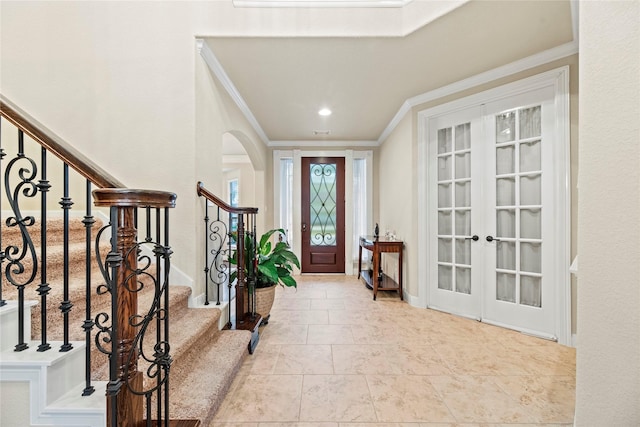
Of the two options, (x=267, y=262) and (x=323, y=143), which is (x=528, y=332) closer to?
(x=267, y=262)

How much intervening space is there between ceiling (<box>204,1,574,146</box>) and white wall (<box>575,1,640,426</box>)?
124 cm

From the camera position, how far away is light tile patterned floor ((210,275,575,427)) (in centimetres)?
158

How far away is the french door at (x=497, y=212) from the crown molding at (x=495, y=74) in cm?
23

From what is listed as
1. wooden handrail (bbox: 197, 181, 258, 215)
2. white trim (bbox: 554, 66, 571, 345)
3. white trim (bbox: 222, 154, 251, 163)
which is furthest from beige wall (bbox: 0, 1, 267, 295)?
white trim (bbox: 222, 154, 251, 163)

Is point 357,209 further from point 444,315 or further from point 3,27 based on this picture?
point 3,27

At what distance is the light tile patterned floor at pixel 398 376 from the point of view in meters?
1.58

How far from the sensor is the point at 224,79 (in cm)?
282

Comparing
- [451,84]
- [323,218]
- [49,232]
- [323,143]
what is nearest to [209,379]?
[49,232]

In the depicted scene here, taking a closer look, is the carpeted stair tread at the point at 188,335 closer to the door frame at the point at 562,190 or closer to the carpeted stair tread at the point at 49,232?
the carpeted stair tread at the point at 49,232

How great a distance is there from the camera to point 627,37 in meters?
0.97

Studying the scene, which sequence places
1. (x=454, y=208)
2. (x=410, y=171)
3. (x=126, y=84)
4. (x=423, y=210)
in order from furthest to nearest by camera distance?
(x=410, y=171) < (x=423, y=210) < (x=454, y=208) < (x=126, y=84)

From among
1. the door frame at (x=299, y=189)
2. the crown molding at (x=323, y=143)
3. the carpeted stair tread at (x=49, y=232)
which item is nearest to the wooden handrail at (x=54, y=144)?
the carpeted stair tread at (x=49, y=232)

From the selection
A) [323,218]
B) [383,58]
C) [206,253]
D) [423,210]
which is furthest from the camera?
[323,218]

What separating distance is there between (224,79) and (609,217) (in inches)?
118
